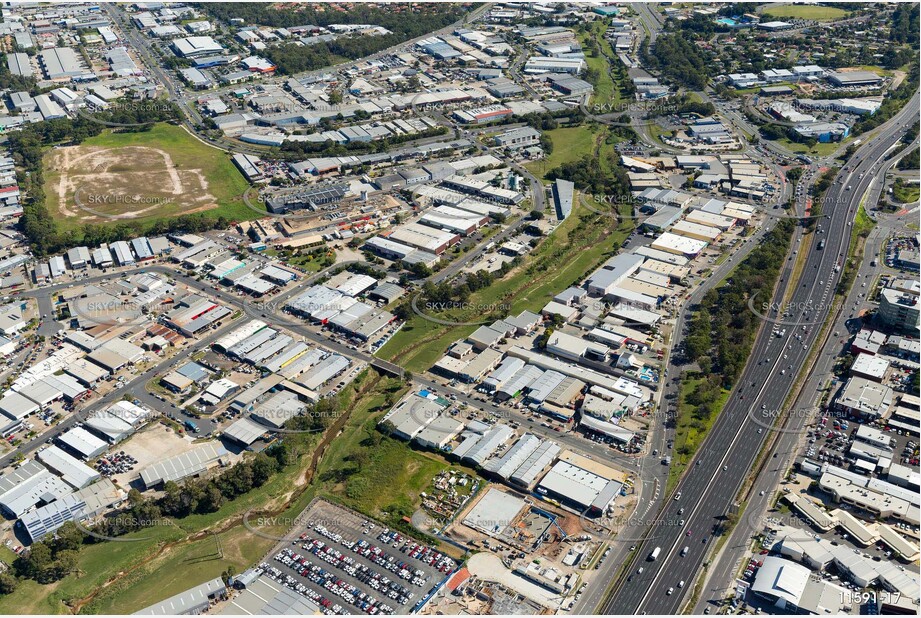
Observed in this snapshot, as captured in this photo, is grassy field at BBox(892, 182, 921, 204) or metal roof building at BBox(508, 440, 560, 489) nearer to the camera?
metal roof building at BBox(508, 440, 560, 489)

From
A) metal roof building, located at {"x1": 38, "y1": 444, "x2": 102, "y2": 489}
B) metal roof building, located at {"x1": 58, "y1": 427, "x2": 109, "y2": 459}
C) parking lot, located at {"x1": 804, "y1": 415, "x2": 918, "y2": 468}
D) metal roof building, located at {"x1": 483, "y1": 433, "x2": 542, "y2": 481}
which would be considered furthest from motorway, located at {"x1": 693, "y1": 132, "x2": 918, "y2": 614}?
metal roof building, located at {"x1": 58, "y1": 427, "x2": 109, "y2": 459}

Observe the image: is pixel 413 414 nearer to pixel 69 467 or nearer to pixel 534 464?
pixel 534 464

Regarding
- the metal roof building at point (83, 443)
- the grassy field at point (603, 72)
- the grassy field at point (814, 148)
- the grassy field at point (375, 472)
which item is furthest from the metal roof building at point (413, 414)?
the grassy field at point (603, 72)

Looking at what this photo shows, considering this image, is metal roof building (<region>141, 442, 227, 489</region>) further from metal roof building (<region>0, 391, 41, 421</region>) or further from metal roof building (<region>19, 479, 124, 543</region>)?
metal roof building (<region>0, 391, 41, 421</region>)


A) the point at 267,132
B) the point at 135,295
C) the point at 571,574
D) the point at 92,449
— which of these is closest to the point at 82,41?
the point at 267,132

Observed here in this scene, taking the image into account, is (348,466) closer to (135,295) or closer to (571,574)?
(571,574)

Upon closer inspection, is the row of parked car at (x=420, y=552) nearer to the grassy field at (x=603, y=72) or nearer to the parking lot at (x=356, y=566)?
the parking lot at (x=356, y=566)
